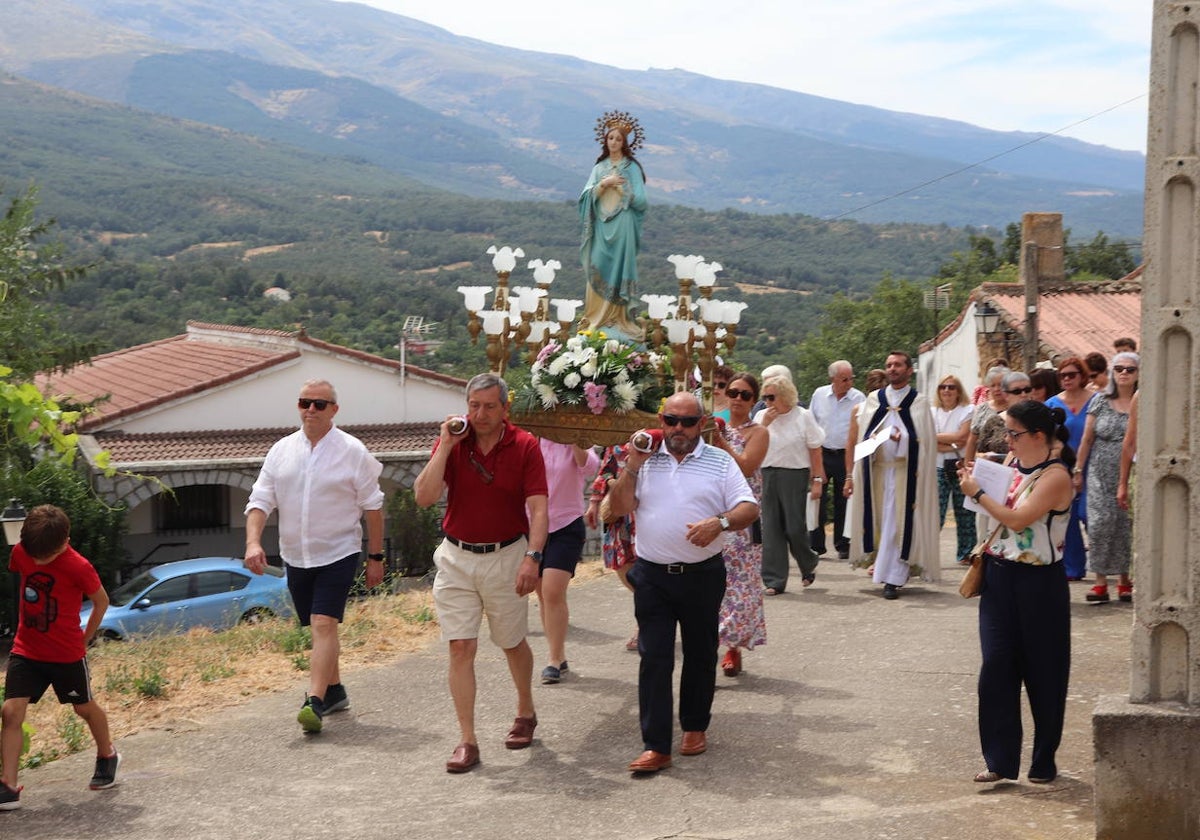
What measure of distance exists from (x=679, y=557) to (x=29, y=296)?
30914mm

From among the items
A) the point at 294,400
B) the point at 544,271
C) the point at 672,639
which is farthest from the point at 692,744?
the point at 294,400

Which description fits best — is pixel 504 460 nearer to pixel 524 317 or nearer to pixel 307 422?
pixel 307 422

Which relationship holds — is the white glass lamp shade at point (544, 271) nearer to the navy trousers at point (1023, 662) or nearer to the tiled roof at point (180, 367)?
the navy trousers at point (1023, 662)

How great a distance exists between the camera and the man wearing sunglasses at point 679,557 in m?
7.00

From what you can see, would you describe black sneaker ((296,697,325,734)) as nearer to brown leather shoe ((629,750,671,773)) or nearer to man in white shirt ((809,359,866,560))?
brown leather shoe ((629,750,671,773))

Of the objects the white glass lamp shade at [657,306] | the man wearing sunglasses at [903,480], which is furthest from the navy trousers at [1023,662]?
the man wearing sunglasses at [903,480]

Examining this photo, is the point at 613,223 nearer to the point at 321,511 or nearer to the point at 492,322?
the point at 492,322

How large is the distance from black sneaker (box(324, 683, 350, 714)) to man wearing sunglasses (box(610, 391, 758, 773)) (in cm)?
205

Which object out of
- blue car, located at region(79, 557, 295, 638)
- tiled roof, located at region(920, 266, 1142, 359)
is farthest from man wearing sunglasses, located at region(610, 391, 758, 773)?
tiled roof, located at region(920, 266, 1142, 359)

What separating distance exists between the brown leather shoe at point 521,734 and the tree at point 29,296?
24410mm

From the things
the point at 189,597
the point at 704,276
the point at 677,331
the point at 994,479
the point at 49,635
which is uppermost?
the point at 704,276

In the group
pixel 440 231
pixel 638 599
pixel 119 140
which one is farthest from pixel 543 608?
pixel 119 140

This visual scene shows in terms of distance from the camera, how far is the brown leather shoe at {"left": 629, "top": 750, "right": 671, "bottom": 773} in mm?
6934

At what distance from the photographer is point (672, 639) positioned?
711 cm
